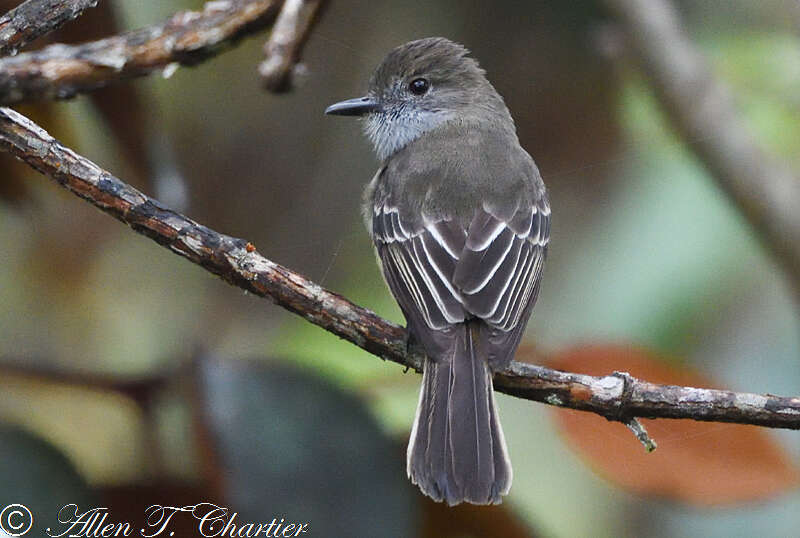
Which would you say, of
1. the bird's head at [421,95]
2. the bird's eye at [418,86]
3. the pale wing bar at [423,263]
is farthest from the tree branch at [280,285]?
the bird's eye at [418,86]

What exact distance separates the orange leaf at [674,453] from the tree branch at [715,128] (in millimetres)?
676

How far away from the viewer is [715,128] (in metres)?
3.97

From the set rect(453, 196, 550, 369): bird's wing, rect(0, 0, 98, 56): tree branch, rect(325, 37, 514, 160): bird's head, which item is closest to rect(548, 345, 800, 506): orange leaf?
rect(453, 196, 550, 369): bird's wing

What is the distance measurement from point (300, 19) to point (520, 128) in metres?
1.28

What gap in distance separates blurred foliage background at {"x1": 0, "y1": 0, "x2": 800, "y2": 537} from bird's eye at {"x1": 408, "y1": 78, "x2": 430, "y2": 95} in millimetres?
452

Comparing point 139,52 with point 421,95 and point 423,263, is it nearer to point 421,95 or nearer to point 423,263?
point 423,263

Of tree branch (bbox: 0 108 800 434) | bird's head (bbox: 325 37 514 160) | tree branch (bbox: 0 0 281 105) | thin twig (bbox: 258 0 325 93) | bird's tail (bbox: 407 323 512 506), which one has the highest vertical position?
bird's head (bbox: 325 37 514 160)

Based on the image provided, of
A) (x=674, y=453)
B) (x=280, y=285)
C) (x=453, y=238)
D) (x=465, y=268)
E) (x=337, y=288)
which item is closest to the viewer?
(x=280, y=285)

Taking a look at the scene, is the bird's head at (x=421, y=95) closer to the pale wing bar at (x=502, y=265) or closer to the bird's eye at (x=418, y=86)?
the bird's eye at (x=418, y=86)

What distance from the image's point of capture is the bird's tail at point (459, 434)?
8.77ft

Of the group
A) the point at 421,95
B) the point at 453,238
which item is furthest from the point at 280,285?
the point at 421,95

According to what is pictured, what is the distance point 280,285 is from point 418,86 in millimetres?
1595

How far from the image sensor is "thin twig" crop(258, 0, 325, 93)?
3400 millimetres

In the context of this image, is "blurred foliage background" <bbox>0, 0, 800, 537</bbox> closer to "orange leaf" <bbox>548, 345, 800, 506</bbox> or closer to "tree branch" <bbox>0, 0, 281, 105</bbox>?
"orange leaf" <bbox>548, 345, 800, 506</bbox>
